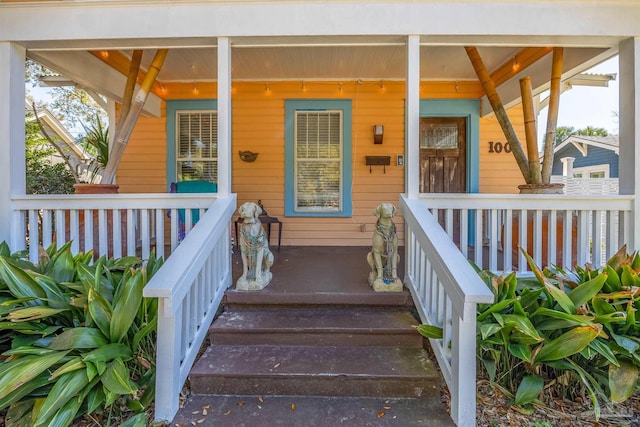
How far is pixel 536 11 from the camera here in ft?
9.08

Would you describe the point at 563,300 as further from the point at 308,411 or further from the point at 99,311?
the point at 99,311

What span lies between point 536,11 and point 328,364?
10.0ft

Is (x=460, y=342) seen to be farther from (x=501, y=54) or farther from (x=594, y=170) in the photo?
(x=594, y=170)

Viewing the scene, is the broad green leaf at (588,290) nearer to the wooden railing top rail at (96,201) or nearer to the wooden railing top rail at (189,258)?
the wooden railing top rail at (189,258)

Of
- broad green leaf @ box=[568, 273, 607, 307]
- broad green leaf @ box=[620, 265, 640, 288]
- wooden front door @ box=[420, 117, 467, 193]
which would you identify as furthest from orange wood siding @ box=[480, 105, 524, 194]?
broad green leaf @ box=[568, 273, 607, 307]

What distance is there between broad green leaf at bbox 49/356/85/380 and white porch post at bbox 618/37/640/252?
3836mm

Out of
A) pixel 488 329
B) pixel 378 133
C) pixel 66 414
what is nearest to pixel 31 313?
pixel 66 414

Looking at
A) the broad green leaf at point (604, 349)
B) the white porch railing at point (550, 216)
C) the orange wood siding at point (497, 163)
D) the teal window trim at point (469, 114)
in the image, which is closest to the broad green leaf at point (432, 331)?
the broad green leaf at point (604, 349)

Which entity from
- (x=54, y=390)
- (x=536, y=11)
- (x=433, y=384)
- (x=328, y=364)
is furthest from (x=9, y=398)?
(x=536, y=11)

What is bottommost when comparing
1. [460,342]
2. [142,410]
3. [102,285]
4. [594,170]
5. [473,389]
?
[142,410]

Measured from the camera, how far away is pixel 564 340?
183cm

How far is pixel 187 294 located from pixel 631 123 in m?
3.53

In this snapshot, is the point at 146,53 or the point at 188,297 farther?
the point at 146,53

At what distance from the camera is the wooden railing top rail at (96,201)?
9.56ft
